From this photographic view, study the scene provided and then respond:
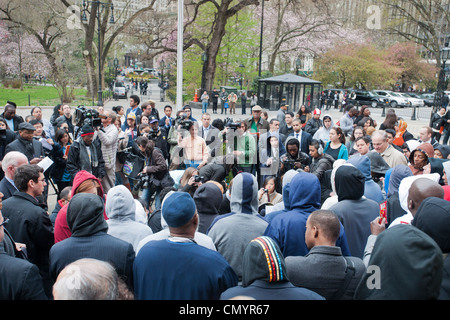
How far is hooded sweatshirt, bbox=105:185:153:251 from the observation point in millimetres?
3373

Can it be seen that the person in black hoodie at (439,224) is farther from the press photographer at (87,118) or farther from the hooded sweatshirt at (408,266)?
the press photographer at (87,118)

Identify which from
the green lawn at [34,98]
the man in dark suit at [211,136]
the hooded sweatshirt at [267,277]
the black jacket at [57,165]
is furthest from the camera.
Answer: the green lawn at [34,98]

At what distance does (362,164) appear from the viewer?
16.3ft

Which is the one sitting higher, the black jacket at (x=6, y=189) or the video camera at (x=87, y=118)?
the video camera at (x=87, y=118)

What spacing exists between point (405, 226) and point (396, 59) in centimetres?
4810

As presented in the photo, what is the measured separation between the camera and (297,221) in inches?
128

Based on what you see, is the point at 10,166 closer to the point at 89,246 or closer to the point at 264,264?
the point at 89,246

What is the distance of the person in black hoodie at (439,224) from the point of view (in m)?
2.33

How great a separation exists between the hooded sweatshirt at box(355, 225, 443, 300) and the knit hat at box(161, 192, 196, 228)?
4.12 ft

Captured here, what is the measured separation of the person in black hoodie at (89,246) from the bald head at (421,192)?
7.43 ft

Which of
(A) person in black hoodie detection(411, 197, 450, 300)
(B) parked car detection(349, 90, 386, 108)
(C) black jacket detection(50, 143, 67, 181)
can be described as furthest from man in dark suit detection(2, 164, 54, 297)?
(B) parked car detection(349, 90, 386, 108)

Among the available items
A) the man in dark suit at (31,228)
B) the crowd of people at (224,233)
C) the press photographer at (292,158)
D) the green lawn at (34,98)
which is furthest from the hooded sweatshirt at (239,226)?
the green lawn at (34,98)
